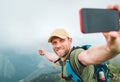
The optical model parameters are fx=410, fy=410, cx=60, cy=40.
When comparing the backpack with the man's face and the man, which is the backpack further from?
the man's face

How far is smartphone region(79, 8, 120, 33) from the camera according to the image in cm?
96

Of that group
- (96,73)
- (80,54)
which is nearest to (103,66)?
(96,73)

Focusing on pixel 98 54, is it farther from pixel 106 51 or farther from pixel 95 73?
pixel 95 73

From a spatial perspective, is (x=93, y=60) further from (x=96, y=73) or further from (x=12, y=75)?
(x=12, y=75)

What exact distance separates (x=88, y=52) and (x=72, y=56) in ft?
0.81

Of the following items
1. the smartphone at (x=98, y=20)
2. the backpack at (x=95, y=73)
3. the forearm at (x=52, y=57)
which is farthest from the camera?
the forearm at (x=52, y=57)

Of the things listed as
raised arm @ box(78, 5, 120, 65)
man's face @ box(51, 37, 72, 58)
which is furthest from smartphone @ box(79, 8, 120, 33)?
man's face @ box(51, 37, 72, 58)

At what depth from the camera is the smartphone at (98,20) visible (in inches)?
37.8

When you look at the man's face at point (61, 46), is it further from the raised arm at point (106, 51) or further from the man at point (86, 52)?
the raised arm at point (106, 51)

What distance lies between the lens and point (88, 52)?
54.3 inches

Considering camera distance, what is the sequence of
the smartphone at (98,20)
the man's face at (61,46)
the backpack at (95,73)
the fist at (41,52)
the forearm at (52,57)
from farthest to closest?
the fist at (41,52) → the forearm at (52,57) → the man's face at (61,46) → the backpack at (95,73) → the smartphone at (98,20)

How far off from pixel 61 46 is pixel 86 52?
2.15ft

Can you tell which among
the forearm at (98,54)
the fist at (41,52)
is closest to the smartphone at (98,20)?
the forearm at (98,54)

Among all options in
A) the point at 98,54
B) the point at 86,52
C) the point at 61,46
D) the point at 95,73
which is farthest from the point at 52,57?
the point at 98,54
